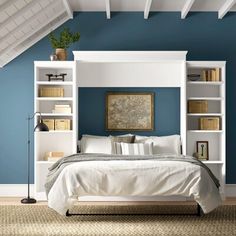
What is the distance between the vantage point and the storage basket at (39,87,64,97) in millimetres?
8930

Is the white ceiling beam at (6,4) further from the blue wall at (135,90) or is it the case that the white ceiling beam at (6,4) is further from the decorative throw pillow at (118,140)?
the decorative throw pillow at (118,140)

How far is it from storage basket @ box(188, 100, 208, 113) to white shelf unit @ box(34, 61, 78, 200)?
5.75 ft

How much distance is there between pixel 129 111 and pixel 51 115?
1255mm

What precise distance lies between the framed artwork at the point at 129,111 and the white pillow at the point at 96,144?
401mm

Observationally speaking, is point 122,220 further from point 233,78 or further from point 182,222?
point 233,78

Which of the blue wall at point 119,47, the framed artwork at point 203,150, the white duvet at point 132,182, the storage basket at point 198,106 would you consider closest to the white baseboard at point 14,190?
the blue wall at point 119,47

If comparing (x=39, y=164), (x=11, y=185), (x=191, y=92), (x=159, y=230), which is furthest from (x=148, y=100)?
(x=159, y=230)

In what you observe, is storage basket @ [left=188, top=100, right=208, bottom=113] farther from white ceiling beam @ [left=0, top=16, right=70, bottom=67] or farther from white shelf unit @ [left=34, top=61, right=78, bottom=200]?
white ceiling beam @ [left=0, top=16, right=70, bottom=67]

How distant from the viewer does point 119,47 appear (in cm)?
934

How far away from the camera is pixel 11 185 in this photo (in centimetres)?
929

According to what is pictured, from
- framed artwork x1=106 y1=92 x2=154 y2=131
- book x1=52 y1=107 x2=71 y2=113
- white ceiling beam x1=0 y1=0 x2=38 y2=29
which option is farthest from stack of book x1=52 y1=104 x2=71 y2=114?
white ceiling beam x1=0 y1=0 x2=38 y2=29

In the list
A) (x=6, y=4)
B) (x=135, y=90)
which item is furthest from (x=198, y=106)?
(x=6, y=4)

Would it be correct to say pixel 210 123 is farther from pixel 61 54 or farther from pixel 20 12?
pixel 20 12

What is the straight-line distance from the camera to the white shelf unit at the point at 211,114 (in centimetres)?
890
